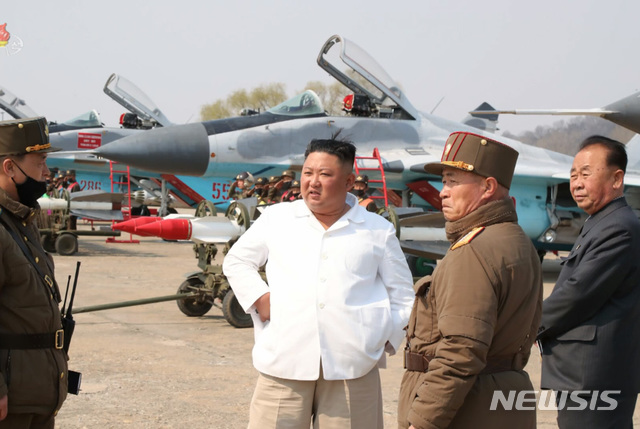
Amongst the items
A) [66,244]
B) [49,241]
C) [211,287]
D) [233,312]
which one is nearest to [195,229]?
[211,287]

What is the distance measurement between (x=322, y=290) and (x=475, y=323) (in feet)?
2.53

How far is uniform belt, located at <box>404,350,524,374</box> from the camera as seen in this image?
253cm

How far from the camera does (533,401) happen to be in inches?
101

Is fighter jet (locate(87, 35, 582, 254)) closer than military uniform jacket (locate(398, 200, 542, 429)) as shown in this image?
No

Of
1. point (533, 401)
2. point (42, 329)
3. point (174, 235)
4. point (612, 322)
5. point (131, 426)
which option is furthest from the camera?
point (174, 235)

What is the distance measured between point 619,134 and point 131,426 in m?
21.1

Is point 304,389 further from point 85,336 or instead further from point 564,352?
point 85,336

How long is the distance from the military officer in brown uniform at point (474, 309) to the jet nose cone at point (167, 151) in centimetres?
1060

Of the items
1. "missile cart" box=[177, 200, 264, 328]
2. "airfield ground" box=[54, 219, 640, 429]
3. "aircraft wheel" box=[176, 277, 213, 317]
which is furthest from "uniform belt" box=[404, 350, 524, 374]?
"aircraft wheel" box=[176, 277, 213, 317]

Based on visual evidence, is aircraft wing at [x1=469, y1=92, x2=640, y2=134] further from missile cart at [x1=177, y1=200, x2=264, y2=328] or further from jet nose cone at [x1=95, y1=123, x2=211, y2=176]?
jet nose cone at [x1=95, y1=123, x2=211, y2=176]

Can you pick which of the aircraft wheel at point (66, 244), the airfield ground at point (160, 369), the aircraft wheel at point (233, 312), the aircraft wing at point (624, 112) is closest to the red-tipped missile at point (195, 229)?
the aircraft wheel at point (233, 312)

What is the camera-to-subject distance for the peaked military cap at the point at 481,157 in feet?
8.68

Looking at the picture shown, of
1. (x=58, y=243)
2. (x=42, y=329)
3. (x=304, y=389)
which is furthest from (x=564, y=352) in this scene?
(x=58, y=243)

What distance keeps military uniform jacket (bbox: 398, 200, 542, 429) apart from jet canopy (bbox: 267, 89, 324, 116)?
37.3 ft
